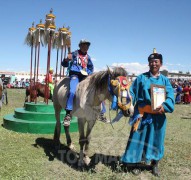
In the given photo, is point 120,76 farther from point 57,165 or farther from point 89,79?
point 57,165

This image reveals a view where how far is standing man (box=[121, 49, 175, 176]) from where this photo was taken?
170 inches

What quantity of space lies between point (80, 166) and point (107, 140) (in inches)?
87.8

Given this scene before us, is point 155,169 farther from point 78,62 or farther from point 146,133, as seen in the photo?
point 78,62

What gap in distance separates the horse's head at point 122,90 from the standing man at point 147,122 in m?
0.33

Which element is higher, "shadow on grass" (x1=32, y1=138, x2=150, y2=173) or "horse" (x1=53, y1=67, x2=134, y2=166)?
"horse" (x1=53, y1=67, x2=134, y2=166)

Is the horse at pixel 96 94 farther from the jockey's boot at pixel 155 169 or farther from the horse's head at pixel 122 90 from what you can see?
the jockey's boot at pixel 155 169

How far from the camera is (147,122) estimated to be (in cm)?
433

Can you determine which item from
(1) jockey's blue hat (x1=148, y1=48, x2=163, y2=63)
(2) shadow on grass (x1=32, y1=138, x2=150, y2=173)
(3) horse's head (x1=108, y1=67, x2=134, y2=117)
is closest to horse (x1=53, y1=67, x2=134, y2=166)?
(3) horse's head (x1=108, y1=67, x2=134, y2=117)

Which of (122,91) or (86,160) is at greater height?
(122,91)

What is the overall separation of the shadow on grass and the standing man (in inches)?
13.2

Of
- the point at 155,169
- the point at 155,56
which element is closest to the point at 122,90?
the point at 155,56

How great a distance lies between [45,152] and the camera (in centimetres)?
559

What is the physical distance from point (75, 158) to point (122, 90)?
2072mm

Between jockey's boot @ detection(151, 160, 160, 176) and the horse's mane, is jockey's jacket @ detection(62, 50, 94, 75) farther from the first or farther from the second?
jockey's boot @ detection(151, 160, 160, 176)
